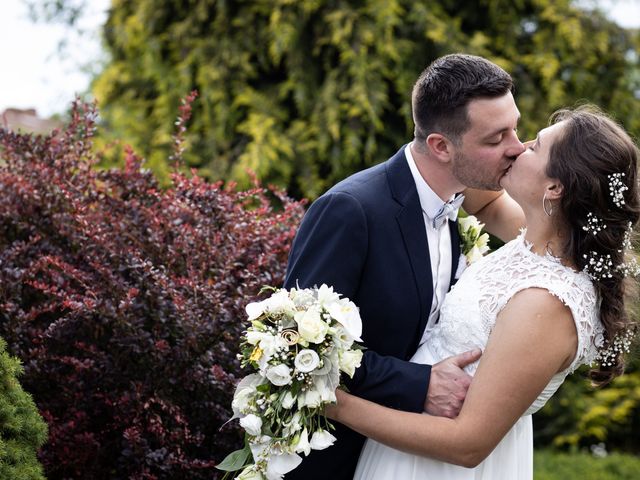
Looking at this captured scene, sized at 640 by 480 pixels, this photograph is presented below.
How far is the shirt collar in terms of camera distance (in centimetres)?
305

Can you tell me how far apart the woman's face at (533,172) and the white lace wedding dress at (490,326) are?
184mm

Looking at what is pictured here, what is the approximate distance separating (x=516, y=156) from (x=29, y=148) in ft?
7.99

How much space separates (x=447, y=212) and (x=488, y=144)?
0.30 metres

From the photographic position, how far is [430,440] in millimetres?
2670

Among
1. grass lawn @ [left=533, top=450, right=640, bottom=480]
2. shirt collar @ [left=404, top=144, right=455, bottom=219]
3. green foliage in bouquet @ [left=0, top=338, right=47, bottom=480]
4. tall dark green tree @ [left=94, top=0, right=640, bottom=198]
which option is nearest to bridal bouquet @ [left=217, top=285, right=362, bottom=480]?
shirt collar @ [left=404, top=144, right=455, bottom=219]

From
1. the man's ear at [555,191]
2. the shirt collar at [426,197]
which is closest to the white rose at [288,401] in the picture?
the shirt collar at [426,197]

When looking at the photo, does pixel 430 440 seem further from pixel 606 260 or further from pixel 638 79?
pixel 638 79

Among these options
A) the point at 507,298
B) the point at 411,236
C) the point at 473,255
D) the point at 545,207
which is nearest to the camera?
the point at 507,298

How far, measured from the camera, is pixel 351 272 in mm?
2777

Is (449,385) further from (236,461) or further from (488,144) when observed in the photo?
(488,144)

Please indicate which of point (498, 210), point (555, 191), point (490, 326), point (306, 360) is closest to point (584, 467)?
point (498, 210)

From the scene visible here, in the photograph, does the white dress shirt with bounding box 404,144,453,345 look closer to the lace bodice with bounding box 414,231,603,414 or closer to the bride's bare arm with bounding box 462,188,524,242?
the lace bodice with bounding box 414,231,603,414

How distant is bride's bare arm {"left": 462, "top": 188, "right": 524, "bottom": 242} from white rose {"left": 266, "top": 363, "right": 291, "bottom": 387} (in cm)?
151

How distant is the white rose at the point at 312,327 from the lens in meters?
2.50
